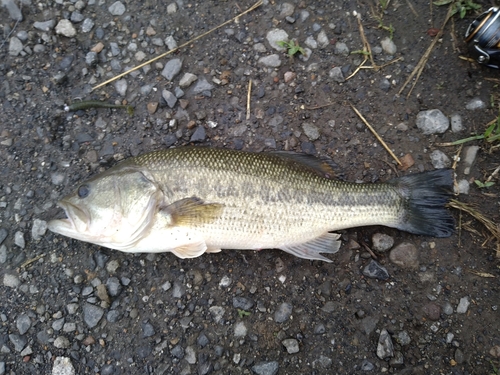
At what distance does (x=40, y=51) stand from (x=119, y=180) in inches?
73.1

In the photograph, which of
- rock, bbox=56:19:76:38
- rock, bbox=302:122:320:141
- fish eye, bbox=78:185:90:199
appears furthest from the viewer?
rock, bbox=56:19:76:38

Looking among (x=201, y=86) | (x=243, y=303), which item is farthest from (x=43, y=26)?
(x=243, y=303)

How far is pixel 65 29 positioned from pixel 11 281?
8.48 ft

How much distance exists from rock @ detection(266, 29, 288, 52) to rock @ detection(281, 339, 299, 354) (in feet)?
9.52

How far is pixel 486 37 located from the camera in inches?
141

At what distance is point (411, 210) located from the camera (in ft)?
11.4

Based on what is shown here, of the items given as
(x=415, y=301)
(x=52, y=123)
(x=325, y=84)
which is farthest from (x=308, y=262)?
(x=52, y=123)

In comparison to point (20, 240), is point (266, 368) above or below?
below

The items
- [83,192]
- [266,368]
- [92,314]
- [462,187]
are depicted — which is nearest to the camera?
[83,192]

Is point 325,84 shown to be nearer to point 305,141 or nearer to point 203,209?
point 305,141

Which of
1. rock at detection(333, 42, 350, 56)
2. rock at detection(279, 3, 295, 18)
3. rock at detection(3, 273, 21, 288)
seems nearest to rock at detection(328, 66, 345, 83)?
rock at detection(333, 42, 350, 56)

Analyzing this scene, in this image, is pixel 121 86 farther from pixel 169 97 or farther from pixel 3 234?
pixel 3 234

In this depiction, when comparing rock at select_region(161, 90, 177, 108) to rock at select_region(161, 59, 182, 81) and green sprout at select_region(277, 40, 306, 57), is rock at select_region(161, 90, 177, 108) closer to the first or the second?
rock at select_region(161, 59, 182, 81)

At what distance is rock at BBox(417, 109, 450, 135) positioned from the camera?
→ 12.5 ft
